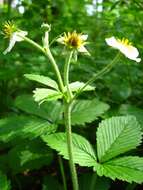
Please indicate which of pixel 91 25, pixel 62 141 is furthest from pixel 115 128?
pixel 91 25

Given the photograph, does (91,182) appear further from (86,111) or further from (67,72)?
(67,72)

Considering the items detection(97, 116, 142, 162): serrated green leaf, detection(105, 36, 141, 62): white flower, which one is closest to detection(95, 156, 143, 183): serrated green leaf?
detection(97, 116, 142, 162): serrated green leaf

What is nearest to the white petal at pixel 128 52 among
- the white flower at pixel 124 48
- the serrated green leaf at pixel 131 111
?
the white flower at pixel 124 48

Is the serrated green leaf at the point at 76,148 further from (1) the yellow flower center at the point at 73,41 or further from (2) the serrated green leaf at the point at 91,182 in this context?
(1) the yellow flower center at the point at 73,41

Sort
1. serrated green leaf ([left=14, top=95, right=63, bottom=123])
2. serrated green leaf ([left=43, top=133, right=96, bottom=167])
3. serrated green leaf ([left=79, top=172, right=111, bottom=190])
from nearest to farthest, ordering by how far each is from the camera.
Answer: serrated green leaf ([left=43, top=133, right=96, bottom=167]), serrated green leaf ([left=79, top=172, right=111, bottom=190]), serrated green leaf ([left=14, top=95, right=63, bottom=123])

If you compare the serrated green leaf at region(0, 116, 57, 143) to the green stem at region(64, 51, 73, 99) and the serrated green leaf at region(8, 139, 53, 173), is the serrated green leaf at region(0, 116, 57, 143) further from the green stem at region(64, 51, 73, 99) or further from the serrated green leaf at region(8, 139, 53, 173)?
the green stem at region(64, 51, 73, 99)
